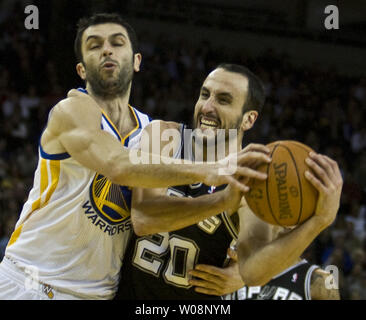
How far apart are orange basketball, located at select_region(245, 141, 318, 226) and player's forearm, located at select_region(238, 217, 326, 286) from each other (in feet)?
0.26

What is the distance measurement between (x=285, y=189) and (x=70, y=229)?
1.20 metres

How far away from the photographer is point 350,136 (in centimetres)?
987

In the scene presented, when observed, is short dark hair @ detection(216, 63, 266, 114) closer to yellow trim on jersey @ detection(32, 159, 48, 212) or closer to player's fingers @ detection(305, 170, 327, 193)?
player's fingers @ detection(305, 170, 327, 193)

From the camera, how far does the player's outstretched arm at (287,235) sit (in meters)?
2.64

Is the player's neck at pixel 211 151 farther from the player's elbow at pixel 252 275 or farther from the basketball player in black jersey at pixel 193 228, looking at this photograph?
the player's elbow at pixel 252 275

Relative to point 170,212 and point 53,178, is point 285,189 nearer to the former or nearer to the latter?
point 170,212

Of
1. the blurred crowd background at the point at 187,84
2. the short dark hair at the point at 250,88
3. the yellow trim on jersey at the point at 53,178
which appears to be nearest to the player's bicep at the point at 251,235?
the short dark hair at the point at 250,88

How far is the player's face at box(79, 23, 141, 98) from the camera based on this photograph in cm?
342

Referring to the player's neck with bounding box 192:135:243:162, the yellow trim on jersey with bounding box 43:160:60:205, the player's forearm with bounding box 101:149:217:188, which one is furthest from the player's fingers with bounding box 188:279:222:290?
A: the yellow trim on jersey with bounding box 43:160:60:205

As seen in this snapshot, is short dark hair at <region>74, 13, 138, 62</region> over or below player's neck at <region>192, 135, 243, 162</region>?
over

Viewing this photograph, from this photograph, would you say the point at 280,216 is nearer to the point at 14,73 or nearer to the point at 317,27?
the point at 14,73

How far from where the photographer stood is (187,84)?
10.4 m

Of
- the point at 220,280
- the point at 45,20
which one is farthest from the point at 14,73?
the point at 220,280

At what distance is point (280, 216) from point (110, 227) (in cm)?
101
